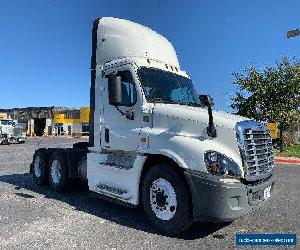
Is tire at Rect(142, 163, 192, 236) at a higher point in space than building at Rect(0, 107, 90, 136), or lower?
lower

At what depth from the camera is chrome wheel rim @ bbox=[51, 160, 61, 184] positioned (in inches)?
327

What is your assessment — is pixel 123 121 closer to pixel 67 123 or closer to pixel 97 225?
pixel 97 225

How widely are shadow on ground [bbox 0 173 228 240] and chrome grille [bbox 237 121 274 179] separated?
4.04 ft

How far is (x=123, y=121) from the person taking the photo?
20.2 ft

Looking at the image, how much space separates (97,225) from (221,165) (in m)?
2.35

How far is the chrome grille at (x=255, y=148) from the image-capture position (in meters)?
4.89

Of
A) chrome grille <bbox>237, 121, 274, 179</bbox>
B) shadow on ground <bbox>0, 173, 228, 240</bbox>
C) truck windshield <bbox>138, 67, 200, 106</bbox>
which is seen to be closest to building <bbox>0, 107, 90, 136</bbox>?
shadow on ground <bbox>0, 173, 228, 240</bbox>

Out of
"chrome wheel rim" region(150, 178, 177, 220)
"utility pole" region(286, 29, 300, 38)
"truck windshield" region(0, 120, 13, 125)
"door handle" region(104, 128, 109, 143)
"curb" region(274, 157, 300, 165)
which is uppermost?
"utility pole" region(286, 29, 300, 38)

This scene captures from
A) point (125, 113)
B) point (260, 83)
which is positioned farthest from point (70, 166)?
point (260, 83)

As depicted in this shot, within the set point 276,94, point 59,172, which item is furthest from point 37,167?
point 276,94

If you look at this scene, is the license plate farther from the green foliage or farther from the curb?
the green foliage

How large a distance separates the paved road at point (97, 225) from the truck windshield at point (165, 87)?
2.20m

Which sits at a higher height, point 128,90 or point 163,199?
point 128,90

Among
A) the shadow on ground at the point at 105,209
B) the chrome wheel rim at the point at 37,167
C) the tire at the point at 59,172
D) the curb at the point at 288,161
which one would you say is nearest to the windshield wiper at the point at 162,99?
the shadow on ground at the point at 105,209
